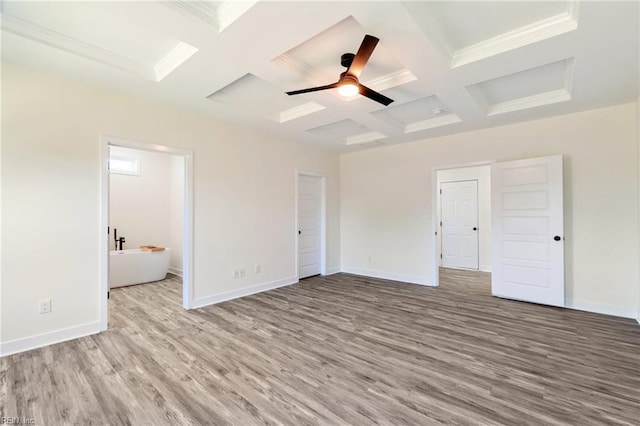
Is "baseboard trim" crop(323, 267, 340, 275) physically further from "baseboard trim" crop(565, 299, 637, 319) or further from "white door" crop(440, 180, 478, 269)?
"baseboard trim" crop(565, 299, 637, 319)

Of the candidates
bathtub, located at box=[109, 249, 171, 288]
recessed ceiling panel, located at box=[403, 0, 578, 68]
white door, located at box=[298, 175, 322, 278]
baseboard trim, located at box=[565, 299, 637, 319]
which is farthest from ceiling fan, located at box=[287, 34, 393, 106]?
bathtub, located at box=[109, 249, 171, 288]

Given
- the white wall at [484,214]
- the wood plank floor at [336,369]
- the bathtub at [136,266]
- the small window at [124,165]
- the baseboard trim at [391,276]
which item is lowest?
the wood plank floor at [336,369]

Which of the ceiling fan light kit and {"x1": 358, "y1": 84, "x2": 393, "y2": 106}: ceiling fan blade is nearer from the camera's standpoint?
the ceiling fan light kit

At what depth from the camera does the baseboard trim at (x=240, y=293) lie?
397cm

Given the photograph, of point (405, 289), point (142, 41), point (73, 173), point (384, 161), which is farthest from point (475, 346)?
point (73, 173)

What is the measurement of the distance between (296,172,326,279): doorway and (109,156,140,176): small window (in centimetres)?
357

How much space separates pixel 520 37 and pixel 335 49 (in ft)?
5.06

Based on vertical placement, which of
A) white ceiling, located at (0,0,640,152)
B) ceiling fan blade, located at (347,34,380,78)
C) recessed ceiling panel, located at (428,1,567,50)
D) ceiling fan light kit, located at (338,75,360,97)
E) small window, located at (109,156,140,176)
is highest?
recessed ceiling panel, located at (428,1,567,50)

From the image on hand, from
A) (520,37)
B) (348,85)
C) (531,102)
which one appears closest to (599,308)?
(531,102)

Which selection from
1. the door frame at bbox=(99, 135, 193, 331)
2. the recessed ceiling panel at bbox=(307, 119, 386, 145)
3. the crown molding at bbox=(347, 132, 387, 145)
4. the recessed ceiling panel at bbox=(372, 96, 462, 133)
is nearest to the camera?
the door frame at bbox=(99, 135, 193, 331)

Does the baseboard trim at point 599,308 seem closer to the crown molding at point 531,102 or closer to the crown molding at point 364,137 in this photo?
the crown molding at point 531,102

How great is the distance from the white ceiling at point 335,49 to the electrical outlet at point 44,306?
230 cm

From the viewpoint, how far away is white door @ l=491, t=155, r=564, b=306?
393 cm

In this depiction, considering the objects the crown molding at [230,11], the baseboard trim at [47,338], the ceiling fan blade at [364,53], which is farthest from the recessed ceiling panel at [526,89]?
the baseboard trim at [47,338]
